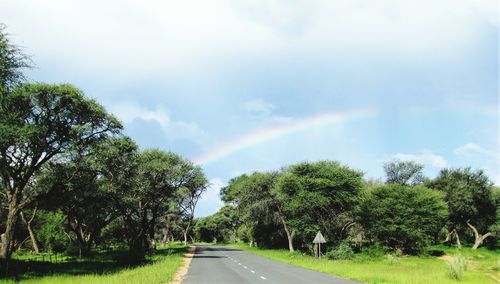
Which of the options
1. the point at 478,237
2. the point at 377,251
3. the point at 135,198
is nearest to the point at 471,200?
the point at 478,237

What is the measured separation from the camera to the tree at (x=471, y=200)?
251ft

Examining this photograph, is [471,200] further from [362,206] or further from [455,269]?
[455,269]

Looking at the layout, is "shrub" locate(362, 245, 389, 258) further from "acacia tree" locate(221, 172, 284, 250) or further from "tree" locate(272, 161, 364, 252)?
"acacia tree" locate(221, 172, 284, 250)

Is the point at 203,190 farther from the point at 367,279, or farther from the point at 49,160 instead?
the point at 367,279

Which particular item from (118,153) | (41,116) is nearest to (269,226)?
(118,153)

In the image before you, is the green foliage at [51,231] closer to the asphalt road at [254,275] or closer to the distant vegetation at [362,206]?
the distant vegetation at [362,206]

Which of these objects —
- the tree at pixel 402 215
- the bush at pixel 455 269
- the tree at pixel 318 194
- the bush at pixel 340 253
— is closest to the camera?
the bush at pixel 455 269

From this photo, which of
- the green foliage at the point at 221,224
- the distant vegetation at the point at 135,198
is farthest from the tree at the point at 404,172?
the green foliage at the point at 221,224

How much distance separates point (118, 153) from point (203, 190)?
36730 millimetres

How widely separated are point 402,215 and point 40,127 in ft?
150

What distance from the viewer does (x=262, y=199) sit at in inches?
2808

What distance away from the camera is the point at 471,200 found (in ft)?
248

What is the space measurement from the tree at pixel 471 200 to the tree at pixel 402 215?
665 inches

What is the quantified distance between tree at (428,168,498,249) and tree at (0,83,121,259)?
207 feet
